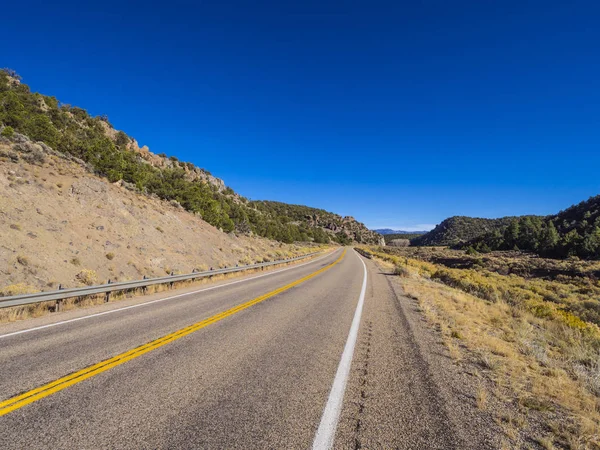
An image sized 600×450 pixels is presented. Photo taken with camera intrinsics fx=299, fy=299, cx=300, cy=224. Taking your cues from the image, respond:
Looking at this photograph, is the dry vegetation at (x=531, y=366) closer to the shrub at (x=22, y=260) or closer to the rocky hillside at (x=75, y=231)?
the rocky hillside at (x=75, y=231)

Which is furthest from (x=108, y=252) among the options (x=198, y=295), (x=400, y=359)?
(x=400, y=359)

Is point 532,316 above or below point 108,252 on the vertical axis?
below

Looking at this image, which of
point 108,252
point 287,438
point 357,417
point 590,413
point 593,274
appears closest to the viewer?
point 287,438

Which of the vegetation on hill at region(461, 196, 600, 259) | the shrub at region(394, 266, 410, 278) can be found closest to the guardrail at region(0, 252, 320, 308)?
the shrub at region(394, 266, 410, 278)

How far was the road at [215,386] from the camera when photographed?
3.27m

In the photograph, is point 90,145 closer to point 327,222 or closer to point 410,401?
point 410,401

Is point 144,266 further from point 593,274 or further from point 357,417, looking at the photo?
point 593,274

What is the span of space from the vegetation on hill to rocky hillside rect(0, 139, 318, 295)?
57.5m

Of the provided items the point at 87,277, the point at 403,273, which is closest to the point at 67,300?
the point at 87,277

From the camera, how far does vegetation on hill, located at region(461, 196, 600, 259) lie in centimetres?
4962

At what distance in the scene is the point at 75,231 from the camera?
59.5ft

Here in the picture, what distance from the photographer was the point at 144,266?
19438 mm

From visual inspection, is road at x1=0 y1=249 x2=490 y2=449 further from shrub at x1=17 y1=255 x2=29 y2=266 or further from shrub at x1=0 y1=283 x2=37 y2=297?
shrub at x1=17 y1=255 x2=29 y2=266

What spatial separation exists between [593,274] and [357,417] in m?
38.4
